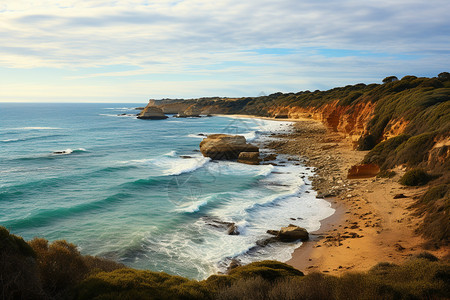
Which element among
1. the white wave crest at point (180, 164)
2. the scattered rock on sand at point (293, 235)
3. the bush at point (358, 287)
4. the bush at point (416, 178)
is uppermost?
the bush at point (416, 178)

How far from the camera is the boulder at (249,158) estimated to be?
34500mm

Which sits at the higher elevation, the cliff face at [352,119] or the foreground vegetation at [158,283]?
the cliff face at [352,119]

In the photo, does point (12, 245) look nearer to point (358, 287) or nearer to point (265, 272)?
point (265, 272)

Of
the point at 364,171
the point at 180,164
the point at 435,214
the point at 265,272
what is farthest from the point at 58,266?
the point at 180,164

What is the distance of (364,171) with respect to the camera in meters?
24.5

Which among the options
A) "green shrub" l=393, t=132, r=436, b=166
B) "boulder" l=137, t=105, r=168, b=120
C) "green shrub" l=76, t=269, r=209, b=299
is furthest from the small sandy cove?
"boulder" l=137, t=105, r=168, b=120

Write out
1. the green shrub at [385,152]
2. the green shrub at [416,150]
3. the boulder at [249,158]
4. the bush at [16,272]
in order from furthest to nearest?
the boulder at [249,158] < the green shrub at [385,152] < the green shrub at [416,150] < the bush at [16,272]

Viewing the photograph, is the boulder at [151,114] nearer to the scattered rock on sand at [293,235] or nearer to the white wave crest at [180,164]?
the white wave crest at [180,164]

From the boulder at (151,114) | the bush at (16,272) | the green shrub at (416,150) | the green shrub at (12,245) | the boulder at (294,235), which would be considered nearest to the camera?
the bush at (16,272)

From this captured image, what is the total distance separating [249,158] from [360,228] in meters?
20.0

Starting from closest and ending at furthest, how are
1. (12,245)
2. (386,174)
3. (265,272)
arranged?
(12,245) → (265,272) → (386,174)

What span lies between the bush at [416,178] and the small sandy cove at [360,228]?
0.49 m

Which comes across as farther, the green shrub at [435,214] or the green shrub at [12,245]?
the green shrub at [435,214]

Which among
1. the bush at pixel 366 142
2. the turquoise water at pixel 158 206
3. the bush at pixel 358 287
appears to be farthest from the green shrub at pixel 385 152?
the bush at pixel 358 287
